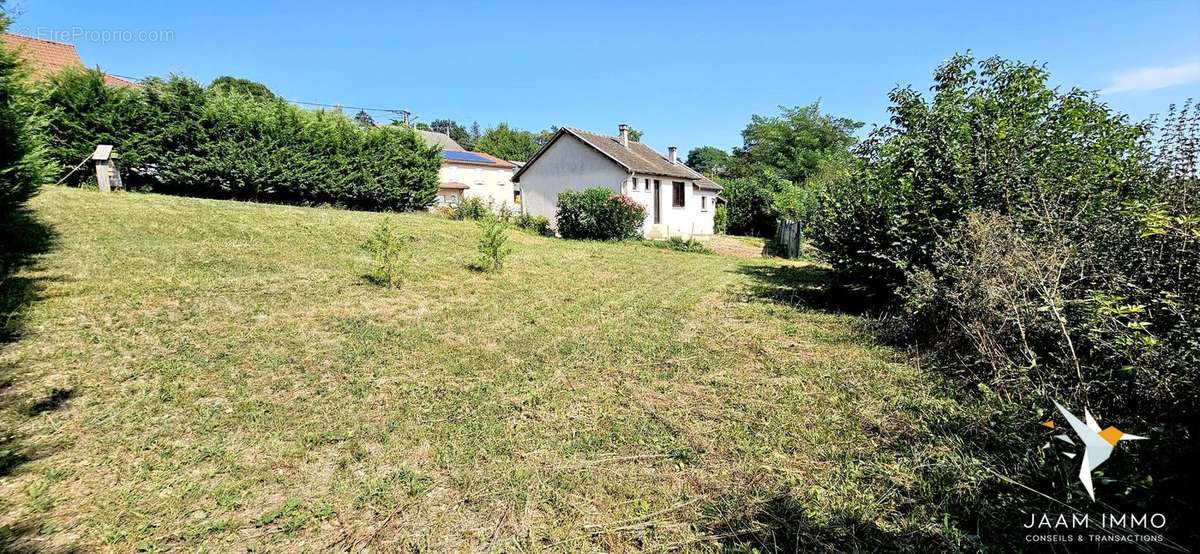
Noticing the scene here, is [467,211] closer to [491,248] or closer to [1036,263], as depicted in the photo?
[491,248]

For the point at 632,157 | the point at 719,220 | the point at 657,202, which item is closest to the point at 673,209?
the point at 657,202

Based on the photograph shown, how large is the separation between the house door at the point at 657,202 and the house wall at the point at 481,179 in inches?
532

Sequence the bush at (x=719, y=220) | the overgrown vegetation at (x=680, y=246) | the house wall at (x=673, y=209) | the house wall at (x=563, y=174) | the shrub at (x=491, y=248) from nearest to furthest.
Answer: the shrub at (x=491, y=248)
the overgrown vegetation at (x=680, y=246)
the house wall at (x=563, y=174)
the house wall at (x=673, y=209)
the bush at (x=719, y=220)

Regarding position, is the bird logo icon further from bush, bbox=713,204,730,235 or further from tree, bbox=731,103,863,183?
tree, bbox=731,103,863,183

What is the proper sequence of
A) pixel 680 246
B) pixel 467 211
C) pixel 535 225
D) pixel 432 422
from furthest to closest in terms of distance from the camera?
pixel 535 225, pixel 467 211, pixel 680 246, pixel 432 422

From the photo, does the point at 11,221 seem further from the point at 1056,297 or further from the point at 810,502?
the point at 1056,297

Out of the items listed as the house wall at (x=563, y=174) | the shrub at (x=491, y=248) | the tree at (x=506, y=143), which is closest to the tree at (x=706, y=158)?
the tree at (x=506, y=143)

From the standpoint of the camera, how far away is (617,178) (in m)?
20.8

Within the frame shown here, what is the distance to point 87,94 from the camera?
522 inches

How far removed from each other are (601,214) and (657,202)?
5.49m

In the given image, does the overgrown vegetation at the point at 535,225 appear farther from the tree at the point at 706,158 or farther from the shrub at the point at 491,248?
the tree at the point at 706,158

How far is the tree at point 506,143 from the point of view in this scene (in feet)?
228

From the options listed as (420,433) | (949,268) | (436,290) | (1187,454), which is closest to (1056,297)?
(949,268)

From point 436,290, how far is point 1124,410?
8.17 m
